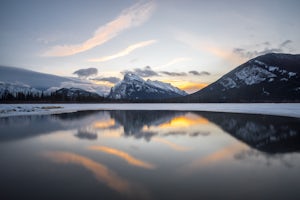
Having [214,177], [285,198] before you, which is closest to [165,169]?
[214,177]

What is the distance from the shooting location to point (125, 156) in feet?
30.6

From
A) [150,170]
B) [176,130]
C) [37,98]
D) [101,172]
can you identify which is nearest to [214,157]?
[150,170]

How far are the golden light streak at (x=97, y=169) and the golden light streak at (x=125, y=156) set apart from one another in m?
1.17

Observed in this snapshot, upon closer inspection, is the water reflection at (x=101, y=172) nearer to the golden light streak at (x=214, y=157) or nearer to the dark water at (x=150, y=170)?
the dark water at (x=150, y=170)

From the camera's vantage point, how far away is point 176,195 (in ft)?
17.7

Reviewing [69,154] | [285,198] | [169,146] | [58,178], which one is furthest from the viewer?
[169,146]

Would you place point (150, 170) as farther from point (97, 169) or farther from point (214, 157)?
point (214, 157)

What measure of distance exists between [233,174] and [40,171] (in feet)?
20.3

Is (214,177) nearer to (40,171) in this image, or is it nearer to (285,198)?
(285,198)

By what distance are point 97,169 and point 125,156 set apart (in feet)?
6.47

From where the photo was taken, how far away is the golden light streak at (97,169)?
19.7 feet

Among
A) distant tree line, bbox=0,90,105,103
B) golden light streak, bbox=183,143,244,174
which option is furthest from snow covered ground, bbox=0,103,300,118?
distant tree line, bbox=0,90,105,103

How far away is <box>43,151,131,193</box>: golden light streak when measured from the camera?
19.7 feet

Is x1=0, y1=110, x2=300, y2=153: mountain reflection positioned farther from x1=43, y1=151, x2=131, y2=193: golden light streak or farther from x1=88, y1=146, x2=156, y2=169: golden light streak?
x1=43, y1=151, x2=131, y2=193: golden light streak
